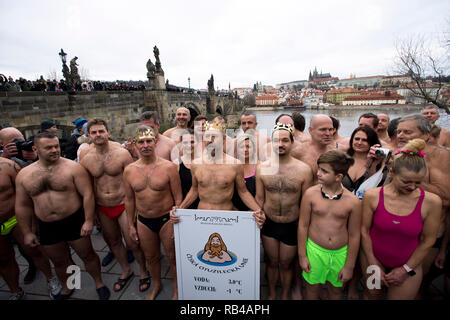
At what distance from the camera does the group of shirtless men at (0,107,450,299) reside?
253cm

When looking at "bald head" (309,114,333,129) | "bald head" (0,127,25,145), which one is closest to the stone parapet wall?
"bald head" (0,127,25,145)

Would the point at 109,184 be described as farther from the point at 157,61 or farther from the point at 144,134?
the point at 157,61

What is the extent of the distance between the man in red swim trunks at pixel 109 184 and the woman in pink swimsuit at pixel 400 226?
3.21 meters

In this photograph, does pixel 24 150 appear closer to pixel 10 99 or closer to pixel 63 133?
pixel 10 99

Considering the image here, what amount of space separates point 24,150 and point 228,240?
3.65 meters

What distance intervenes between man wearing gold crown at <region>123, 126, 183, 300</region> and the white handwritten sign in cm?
42

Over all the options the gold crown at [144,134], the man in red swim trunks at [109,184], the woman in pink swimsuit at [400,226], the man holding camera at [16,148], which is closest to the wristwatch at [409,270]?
the woman in pink swimsuit at [400,226]

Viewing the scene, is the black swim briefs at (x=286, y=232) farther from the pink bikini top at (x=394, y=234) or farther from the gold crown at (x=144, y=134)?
the gold crown at (x=144, y=134)

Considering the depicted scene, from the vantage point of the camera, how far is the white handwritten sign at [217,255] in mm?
2463

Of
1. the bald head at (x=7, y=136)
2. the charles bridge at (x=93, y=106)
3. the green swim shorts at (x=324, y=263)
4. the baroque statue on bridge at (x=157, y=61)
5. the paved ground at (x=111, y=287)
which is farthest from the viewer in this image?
the baroque statue on bridge at (x=157, y=61)

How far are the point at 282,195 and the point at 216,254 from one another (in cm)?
111

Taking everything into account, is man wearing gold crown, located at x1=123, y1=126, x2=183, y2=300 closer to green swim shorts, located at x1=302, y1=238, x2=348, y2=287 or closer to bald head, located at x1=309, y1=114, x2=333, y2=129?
green swim shorts, located at x1=302, y1=238, x2=348, y2=287

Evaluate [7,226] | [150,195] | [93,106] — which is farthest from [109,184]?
[93,106]

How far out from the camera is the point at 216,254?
2.59m
